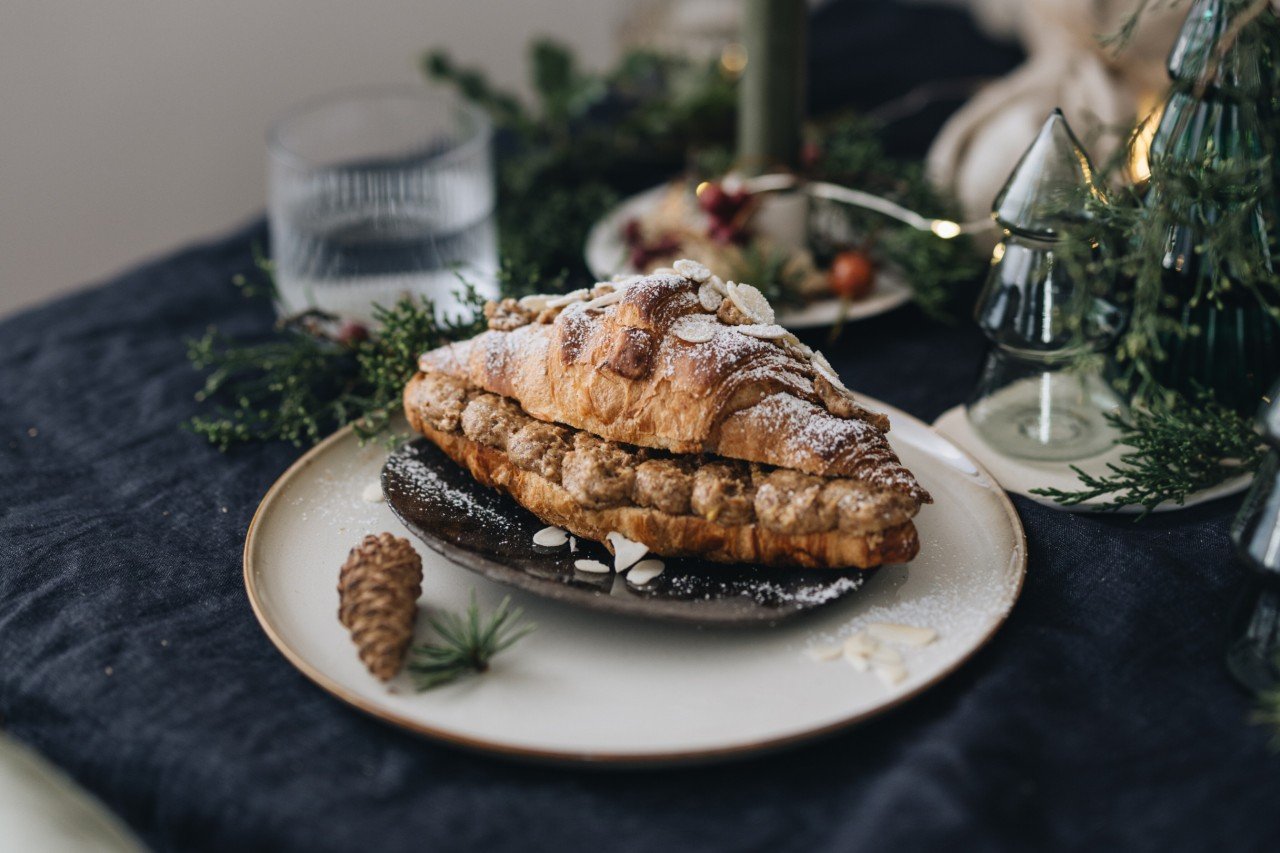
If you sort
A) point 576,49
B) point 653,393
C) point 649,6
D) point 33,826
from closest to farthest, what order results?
point 33,826 → point 653,393 → point 649,6 → point 576,49

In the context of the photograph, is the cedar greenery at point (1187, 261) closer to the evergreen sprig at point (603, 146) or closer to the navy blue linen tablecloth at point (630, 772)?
the navy blue linen tablecloth at point (630, 772)

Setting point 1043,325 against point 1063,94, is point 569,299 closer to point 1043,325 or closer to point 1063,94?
point 1043,325

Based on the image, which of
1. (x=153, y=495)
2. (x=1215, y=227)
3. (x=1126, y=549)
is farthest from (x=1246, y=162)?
(x=153, y=495)

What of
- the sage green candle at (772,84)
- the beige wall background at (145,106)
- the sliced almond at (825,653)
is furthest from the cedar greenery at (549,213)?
the beige wall background at (145,106)

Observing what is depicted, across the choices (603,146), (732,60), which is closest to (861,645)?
(603,146)

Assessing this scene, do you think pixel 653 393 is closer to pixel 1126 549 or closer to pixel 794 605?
pixel 794 605

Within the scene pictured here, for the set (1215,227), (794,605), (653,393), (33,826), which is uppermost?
→ (1215,227)

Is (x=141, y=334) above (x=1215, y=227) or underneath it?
underneath
